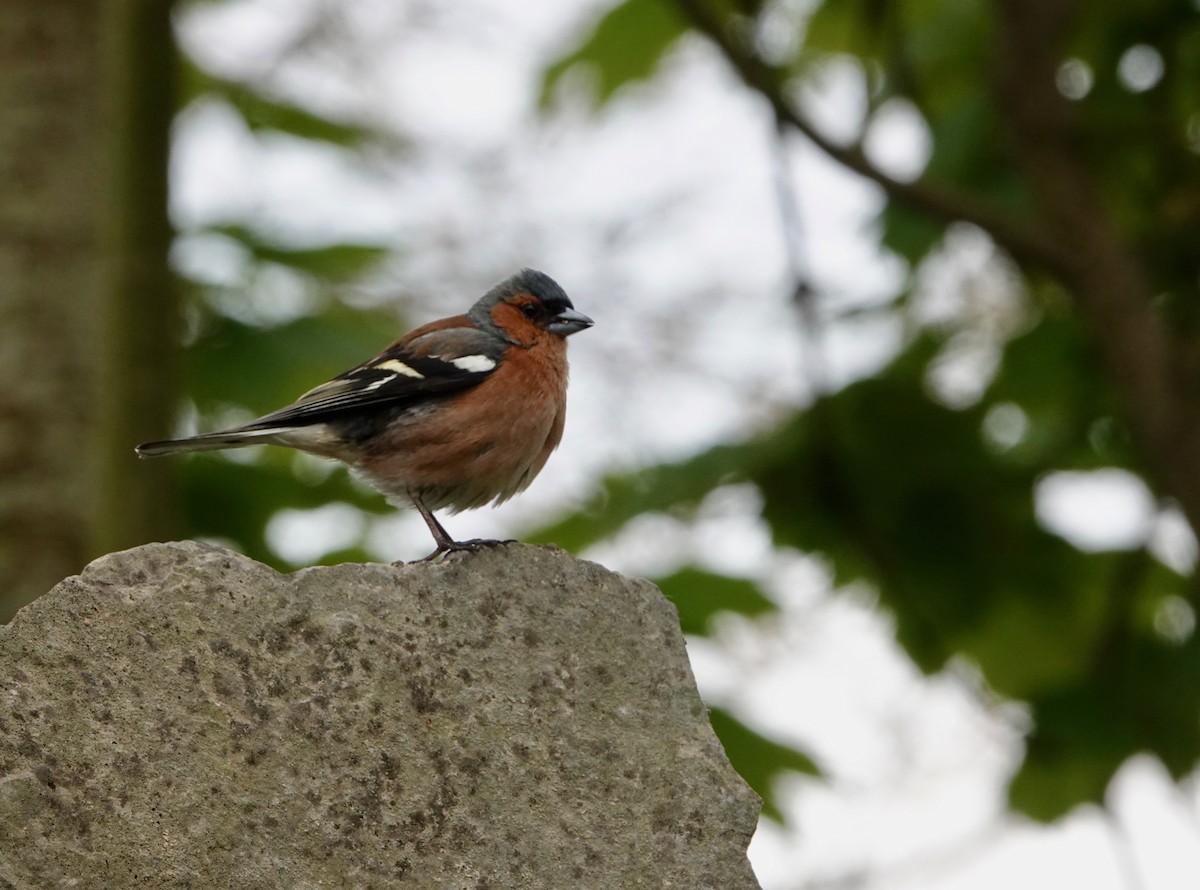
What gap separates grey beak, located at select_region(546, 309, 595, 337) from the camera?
6.33 m

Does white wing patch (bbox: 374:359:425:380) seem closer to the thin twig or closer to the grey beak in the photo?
the grey beak

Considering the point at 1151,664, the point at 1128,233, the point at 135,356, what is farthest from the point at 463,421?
the point at 1128,233

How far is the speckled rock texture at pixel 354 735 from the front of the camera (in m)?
3.46

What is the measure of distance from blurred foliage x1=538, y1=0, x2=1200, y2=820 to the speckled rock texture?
316 centimetres

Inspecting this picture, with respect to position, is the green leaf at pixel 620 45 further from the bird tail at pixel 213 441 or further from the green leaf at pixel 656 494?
the bird tail at pixel 213 441

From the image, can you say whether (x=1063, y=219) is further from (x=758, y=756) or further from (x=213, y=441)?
(x=213, y=441)

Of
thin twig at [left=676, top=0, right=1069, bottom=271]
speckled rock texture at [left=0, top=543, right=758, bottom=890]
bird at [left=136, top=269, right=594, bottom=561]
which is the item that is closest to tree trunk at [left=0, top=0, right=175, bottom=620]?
bird at [left=136, top=269, right=594, bottom=561]

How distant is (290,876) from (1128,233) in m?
6.42

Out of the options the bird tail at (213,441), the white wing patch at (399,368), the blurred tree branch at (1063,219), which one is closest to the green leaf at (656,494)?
the blurred tree branch at (1063,219)

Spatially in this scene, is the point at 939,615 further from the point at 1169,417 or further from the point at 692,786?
the point at 692,786

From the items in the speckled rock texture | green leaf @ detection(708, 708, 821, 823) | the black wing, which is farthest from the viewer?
green leaf @ detection(708, 708, 821, 823)

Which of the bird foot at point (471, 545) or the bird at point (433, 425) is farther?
the bird at point (433, 425)

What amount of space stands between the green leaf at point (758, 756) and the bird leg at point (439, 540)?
1777mm

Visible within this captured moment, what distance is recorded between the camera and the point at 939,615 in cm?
781
